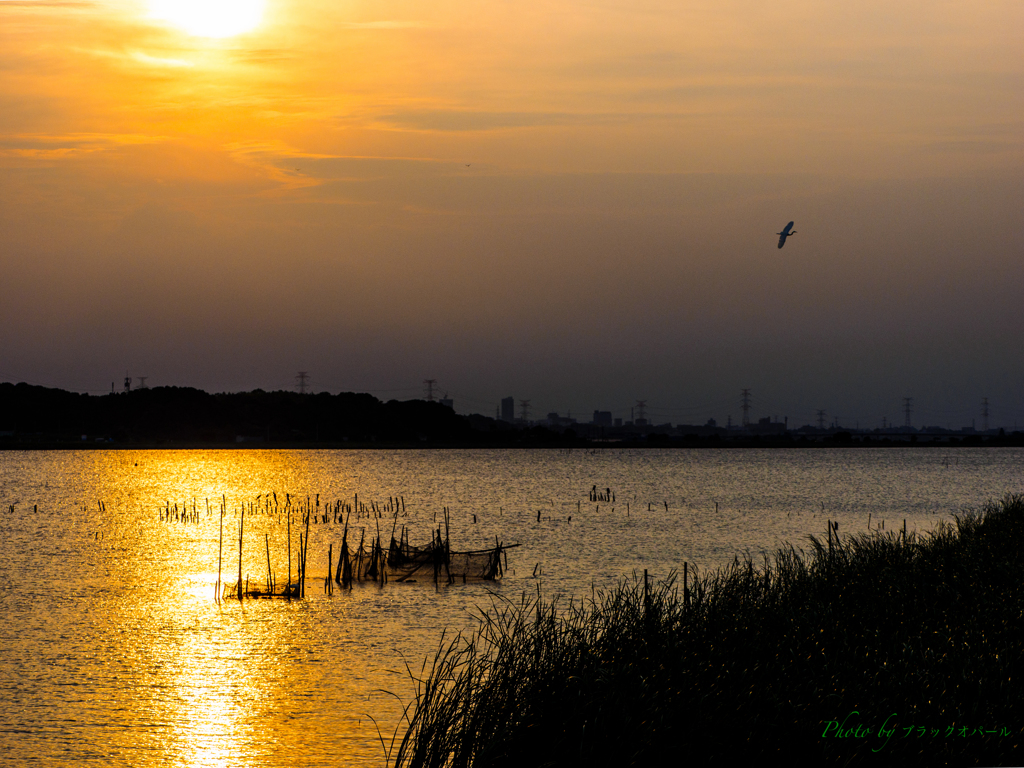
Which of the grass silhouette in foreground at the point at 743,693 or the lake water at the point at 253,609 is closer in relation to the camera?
the grass silhouette in foreground at the point at 743,693

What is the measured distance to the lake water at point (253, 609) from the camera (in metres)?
20.1

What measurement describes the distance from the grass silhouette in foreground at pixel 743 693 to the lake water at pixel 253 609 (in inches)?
213

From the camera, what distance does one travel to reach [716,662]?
14234 mm

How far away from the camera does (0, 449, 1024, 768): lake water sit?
2011cm

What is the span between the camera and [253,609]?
3372cm

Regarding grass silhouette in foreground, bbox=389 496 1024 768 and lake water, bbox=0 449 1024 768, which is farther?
lake water, bbox=0 449 1024 768

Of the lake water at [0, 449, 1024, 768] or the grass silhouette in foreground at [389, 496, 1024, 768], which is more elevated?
the grass silhouette in foreground at [389, 496, 1024, 768]

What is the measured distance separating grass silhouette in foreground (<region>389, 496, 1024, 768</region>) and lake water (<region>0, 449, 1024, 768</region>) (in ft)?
17.7

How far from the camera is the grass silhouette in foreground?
11.6 m

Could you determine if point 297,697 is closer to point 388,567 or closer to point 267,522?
point 388,567

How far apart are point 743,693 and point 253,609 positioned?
80.7 ft

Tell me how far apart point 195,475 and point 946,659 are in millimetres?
152501

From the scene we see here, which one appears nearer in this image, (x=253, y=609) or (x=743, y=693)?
(x=743, y=693)

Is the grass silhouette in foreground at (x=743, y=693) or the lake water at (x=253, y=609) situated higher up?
the grass silhouette in foreground at (x=743, y=693)
